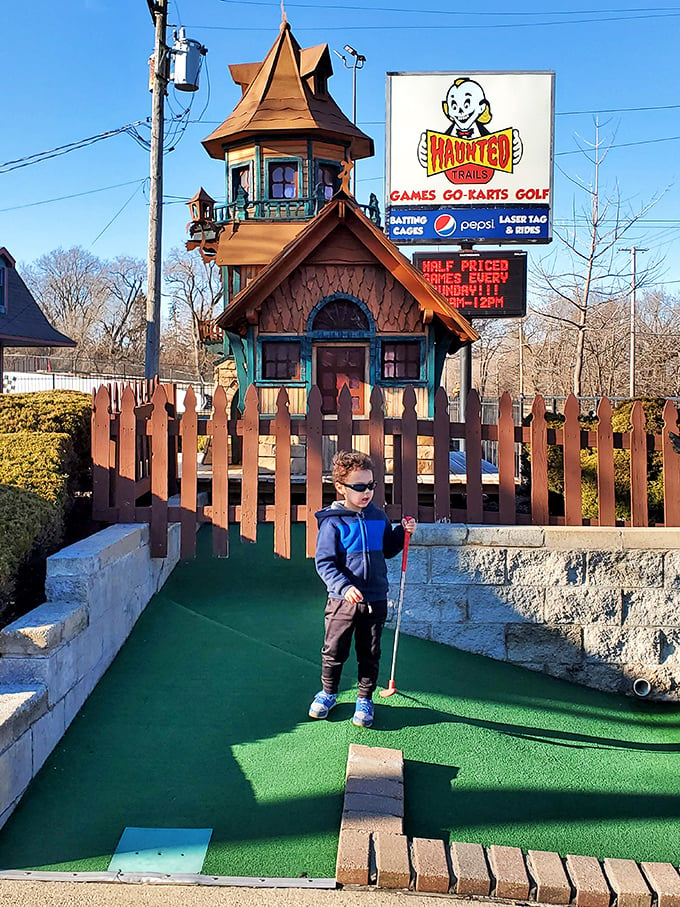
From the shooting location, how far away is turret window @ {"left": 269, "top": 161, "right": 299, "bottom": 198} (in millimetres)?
15234

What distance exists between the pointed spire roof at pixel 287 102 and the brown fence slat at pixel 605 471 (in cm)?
1119

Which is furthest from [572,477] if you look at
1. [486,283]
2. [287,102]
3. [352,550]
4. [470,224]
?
[287,102]

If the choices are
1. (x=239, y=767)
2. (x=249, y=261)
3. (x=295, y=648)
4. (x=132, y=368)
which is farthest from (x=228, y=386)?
(x=132, y=368)

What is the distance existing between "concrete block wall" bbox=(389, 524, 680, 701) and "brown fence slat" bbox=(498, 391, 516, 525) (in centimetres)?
26

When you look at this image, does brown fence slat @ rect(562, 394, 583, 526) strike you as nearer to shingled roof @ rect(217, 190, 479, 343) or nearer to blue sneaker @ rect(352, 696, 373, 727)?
blue sneaker @ rect(352, 696, 373, 727)

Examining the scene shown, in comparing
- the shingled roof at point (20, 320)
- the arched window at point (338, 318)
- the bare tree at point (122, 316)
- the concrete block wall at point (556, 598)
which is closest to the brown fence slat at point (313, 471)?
the concrete block wall at point (556, 598)

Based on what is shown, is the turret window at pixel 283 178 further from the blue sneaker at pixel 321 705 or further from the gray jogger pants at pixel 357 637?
the blue sneaker at pixel 321 705

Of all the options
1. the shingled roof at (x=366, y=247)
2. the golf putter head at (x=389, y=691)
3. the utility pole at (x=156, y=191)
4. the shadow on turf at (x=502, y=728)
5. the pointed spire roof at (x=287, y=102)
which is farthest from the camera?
the pointed spire roof at (x=287, y=102)

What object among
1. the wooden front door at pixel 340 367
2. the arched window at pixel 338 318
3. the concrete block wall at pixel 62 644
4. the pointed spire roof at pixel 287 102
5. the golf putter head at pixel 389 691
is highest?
the pointed spire roof at pixel 287 102

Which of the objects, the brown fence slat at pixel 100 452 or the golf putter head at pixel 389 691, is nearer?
the golf putter head at pixel 389 691

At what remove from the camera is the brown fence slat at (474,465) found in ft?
20.3

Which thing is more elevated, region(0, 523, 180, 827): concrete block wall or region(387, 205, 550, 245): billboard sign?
region(387, 205, 550, 245): billboard sign

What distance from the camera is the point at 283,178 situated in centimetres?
1531

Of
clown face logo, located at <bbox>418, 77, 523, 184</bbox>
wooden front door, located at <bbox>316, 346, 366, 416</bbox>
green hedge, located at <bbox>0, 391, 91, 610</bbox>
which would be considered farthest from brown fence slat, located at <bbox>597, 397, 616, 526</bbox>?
clown face logo, located at <bbox>418, 77, 523, 184</bbox>
